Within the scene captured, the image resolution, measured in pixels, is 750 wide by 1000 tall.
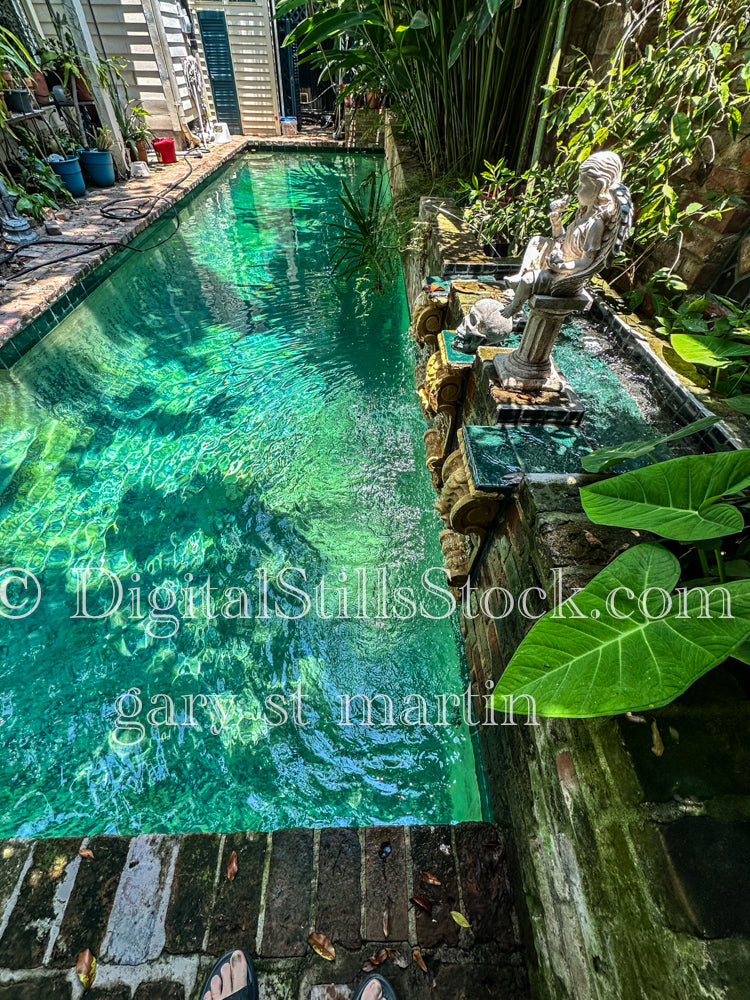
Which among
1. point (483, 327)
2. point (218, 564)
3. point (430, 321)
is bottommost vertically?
point (218, 564)

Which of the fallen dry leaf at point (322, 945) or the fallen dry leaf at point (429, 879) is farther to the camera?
the fallen dry leaf at point (429, 879)

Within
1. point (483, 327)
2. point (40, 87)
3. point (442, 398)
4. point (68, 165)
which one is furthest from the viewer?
point (40, 87)

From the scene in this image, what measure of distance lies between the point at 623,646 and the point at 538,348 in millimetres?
1417

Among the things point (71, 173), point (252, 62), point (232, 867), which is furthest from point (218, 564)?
point (252, 62)

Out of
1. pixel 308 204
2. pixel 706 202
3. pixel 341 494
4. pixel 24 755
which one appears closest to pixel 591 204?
pixel 706 202

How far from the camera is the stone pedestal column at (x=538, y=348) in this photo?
1772 millimetres

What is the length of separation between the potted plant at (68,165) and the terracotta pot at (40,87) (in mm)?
524

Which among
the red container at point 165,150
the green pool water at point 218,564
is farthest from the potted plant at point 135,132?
the green pool water at point 218,564

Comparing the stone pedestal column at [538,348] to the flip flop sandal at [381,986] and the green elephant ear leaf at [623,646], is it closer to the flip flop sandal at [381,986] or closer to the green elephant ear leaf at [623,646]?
the green elephant ear leaf at [623,646]

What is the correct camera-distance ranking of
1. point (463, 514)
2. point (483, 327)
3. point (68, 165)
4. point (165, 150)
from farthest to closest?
point (165, 150) → point (68, 165) → point (483, 327) → point (463, 514)

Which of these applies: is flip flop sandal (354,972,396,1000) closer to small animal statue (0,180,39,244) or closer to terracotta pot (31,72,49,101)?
small animal statue (0,180,39,244)

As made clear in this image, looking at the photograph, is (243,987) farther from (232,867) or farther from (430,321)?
(430,321)

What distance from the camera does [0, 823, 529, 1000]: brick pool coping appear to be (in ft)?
4.31

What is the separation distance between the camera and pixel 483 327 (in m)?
2.39
